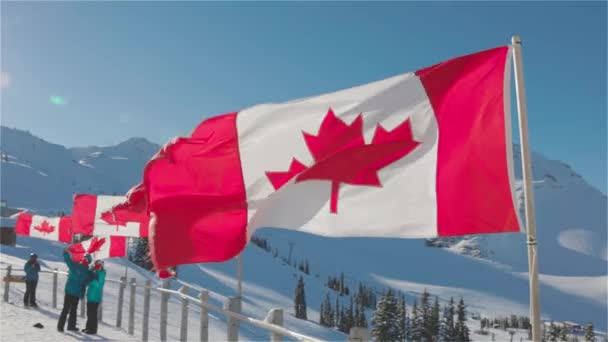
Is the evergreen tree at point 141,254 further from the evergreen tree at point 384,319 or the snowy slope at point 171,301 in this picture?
the evergreen tree at point 384,319

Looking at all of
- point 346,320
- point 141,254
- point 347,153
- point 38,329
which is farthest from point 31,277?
point 346,320

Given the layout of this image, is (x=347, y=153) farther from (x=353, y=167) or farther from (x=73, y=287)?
(x=73, y=287)

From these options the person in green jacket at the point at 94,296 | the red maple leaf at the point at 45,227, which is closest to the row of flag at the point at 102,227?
the person in green jacket at the point at 94,296

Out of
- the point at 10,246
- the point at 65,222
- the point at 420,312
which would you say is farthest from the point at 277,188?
the point at 420,312

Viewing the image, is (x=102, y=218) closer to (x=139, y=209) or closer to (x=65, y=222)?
(x=65, y=222)

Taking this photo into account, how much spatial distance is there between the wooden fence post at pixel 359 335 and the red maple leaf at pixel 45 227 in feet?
58.1

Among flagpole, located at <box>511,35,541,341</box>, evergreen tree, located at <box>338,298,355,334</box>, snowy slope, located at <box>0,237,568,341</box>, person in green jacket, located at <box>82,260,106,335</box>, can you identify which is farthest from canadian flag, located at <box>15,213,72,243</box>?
evergreen tree, located at <box>338,298,355,334</box>

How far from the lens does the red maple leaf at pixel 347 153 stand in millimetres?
5531

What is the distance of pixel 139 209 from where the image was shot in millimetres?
7684

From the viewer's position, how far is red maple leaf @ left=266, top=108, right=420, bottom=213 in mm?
5531

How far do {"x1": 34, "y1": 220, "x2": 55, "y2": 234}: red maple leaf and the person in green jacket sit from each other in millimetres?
8648

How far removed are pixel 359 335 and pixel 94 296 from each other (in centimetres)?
882

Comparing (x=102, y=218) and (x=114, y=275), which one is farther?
(x=114, y=275)

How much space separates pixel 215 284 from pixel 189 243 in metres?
112
